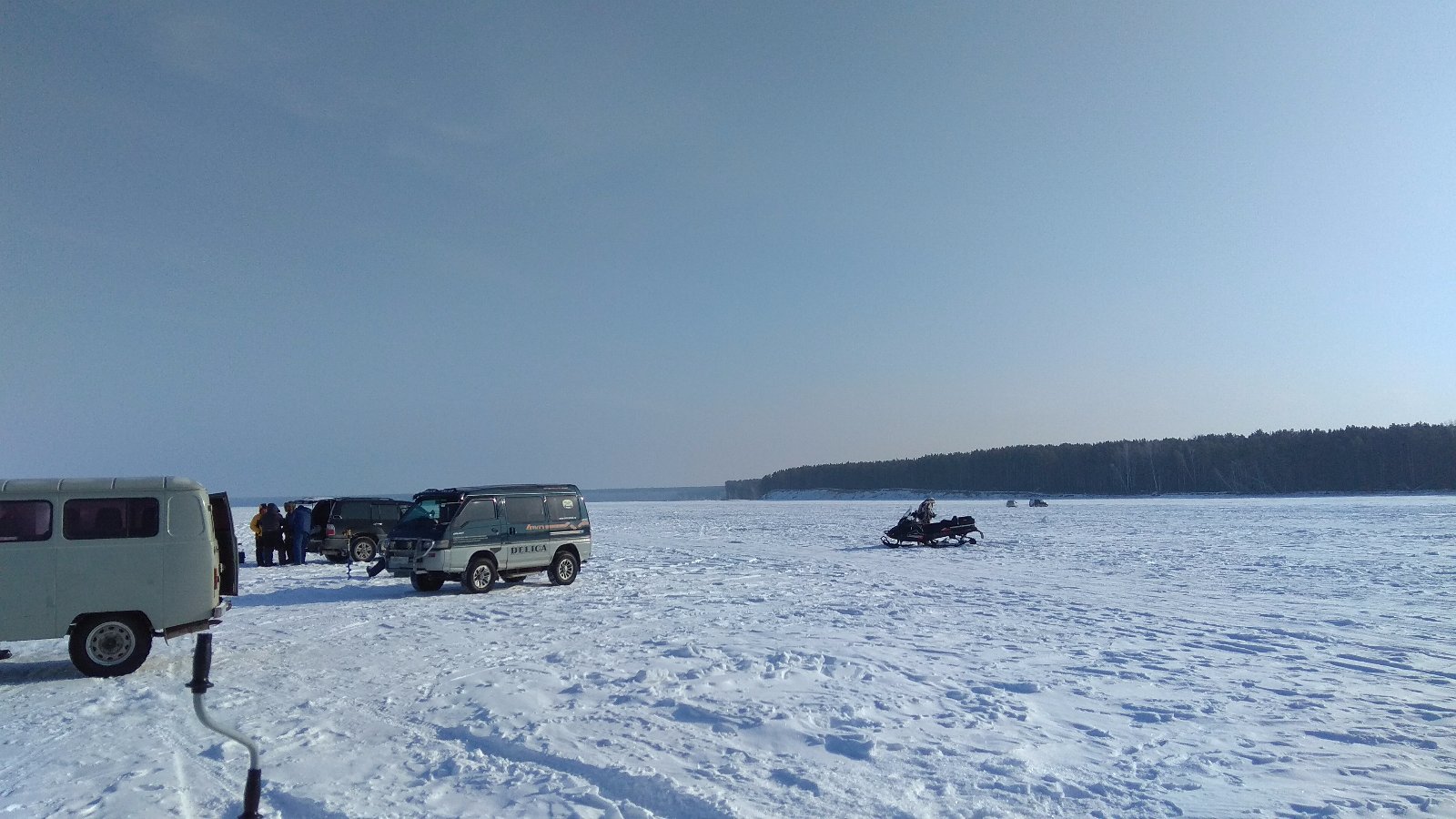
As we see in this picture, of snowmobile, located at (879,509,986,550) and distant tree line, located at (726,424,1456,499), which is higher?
distant tree line, located at (726,424,1456,499)

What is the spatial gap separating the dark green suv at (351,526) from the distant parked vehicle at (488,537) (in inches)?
330

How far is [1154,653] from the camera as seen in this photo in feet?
33.7

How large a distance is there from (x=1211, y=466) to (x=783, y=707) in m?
123

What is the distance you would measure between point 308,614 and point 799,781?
11883 mm

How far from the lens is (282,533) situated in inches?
1019

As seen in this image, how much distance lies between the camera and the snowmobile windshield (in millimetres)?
17125

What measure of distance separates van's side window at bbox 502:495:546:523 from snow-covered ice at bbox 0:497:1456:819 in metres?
2.07

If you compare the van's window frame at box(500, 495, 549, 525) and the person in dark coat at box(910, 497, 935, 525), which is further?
the person in dark coat at box(910, 497, 935, 525)

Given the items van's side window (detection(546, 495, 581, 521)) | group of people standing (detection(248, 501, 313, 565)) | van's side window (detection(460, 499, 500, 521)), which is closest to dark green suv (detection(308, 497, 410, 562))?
group of people standing (detection(248, 501, 313, 565))

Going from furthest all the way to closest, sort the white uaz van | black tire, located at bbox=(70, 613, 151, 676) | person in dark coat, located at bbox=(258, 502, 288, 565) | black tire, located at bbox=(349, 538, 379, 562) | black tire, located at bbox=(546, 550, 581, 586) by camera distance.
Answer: black tire, located at bbox=(349, 538, 379, 562) → person in dark coat, located at bbox=(258, 502, 288, 565) → black tire, located at bbox=(546, 550, 581, 586) → black tire, located at bbox=(70, 613, 151, 676) → the white uaz van

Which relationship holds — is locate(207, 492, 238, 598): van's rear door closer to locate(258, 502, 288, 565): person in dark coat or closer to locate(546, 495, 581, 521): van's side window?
locate(546, 495, 581, 521): van's side window

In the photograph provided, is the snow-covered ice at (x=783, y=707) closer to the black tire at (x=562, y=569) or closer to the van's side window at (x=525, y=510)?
the black tire at (x=562, y=569)

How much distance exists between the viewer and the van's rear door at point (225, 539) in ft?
36.2

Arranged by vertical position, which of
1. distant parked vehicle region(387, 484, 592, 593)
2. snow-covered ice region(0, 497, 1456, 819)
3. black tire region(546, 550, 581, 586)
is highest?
distant parked vehicle region(387, 484, 592, 593)
